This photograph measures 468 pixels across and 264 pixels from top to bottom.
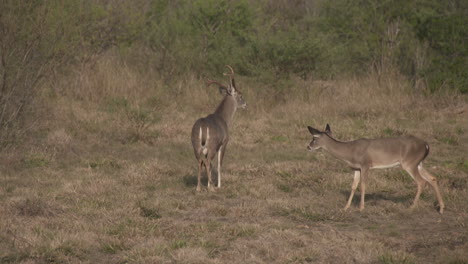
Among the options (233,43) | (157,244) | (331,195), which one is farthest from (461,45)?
(157,244)

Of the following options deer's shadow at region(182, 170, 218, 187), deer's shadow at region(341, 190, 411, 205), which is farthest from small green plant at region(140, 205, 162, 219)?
deer's shadow at region(341, 190, 411, 205)

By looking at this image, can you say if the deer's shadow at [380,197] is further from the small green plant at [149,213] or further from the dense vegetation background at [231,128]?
the small green plant at [149,213]

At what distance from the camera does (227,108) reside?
10805 mm

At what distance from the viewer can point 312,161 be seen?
11688 millimetres

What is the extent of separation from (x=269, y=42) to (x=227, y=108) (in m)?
6.68

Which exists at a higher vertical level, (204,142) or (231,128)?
(204,142)

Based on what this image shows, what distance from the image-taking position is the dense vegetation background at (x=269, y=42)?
1719 cm

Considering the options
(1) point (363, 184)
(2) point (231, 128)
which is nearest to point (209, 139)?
(1) point (363, 184)

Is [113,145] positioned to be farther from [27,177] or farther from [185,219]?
[185,219]

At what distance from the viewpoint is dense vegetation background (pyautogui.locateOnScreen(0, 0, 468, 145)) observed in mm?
17188

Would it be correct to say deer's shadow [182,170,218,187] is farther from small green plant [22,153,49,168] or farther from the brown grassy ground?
small green plant [22,153,49,168]

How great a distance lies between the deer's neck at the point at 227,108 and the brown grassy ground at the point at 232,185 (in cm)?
92

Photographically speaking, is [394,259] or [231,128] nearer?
[394,259]

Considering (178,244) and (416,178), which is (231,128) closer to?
(416,178)
